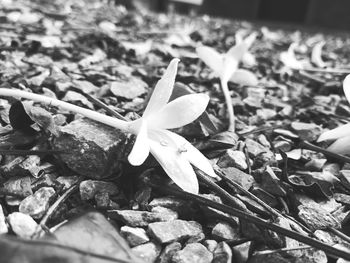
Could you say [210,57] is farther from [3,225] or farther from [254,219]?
[3,225]

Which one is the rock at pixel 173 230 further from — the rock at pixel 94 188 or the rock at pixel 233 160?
the rock at pixel 233 160

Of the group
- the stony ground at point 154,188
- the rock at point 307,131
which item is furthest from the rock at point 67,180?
the rock at point 307,131

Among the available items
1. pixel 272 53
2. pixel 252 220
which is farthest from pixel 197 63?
pixel 252 220

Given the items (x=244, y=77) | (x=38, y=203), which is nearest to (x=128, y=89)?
(x=244, y=77)

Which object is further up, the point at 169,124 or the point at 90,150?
the point at 169,124

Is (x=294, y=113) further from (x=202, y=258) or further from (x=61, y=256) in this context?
(x=61, y=256)

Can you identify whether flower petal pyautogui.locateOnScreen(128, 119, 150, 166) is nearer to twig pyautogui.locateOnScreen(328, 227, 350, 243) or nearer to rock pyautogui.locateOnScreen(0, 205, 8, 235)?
rock pyautogui.locateOnScreen(0, 205, 8, 235)

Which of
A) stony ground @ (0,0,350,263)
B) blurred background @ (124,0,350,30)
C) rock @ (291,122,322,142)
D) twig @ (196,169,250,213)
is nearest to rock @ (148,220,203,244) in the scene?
stony ground @ (0,0,350,263)

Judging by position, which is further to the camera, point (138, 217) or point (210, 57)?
point (210, 57)
